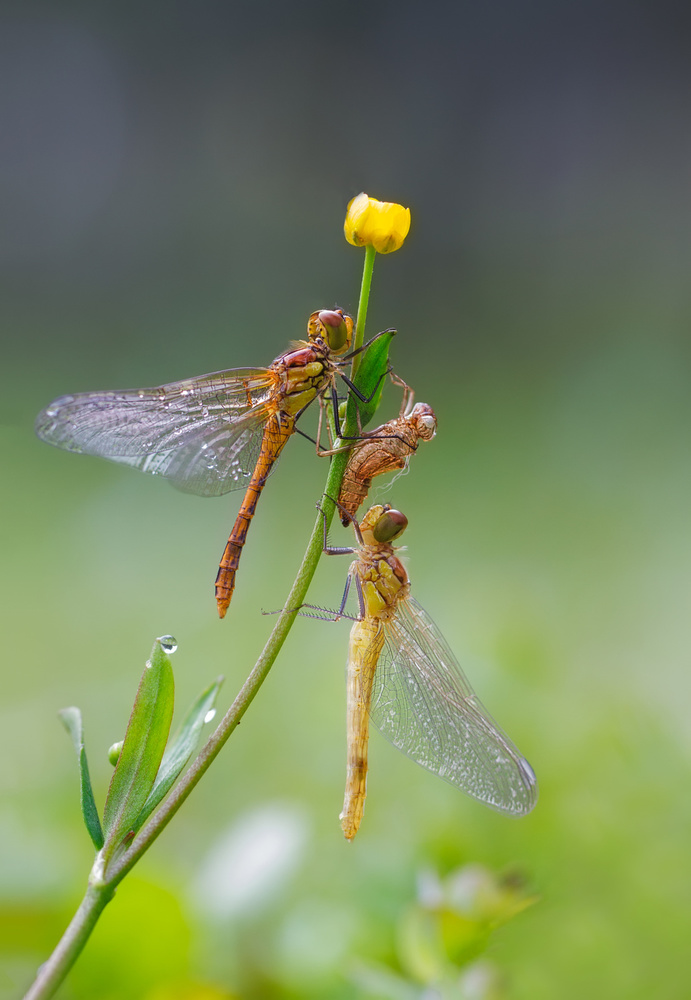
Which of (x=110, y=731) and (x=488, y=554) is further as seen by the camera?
(x=488, y=554)

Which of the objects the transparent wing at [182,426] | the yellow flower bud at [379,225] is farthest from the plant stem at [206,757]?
the transparent wing at [182,426]

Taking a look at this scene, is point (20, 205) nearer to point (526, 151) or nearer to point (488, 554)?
point (526, 151)

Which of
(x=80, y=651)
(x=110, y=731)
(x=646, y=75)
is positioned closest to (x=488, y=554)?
(x=80, y=651)

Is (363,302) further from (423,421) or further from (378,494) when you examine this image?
(378,494)

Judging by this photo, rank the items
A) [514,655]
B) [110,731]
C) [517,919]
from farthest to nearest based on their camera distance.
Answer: [110,731] → [514,655] → [517,919]

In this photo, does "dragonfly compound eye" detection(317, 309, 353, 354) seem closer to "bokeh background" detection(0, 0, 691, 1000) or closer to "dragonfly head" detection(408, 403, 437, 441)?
"dragonfly head" detection(408, 403, 437, 441)

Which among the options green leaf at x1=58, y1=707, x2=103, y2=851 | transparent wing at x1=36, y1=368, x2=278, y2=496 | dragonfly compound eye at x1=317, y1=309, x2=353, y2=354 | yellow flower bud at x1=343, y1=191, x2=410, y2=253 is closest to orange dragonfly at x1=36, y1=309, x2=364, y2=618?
transparent wing at x1=36, y1=368, x2=278, y2=496

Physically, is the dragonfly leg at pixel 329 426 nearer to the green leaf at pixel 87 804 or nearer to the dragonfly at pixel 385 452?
the dragonfly at pixel 385 452
